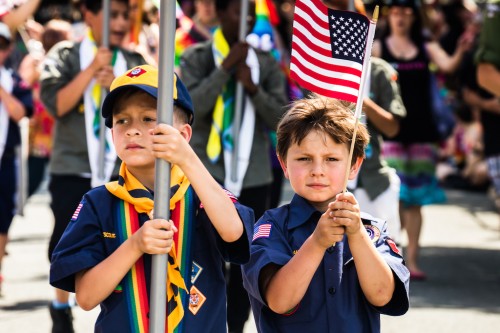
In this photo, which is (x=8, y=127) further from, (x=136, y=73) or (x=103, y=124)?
(x=136, y=73)

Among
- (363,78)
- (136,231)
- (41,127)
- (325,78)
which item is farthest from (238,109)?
(41,127)

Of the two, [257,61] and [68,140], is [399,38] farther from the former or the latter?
[68,140]

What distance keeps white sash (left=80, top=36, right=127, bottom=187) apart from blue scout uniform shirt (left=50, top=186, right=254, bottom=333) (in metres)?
2.69

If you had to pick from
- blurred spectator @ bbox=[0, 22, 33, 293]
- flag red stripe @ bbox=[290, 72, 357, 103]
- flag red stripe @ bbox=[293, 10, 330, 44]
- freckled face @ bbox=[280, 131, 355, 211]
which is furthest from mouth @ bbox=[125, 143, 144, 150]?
blurred spectator @ bbox=[0, 22, 33, 293]

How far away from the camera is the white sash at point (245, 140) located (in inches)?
271

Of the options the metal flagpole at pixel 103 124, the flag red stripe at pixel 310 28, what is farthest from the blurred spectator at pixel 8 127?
the flag red stripe at pixel 310 28

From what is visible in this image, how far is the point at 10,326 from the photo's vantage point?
7.58 meters

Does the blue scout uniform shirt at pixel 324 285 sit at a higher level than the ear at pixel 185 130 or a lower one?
lower

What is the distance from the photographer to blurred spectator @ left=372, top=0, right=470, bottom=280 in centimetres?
922

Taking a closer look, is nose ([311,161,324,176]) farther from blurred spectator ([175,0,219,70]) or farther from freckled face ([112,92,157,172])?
blurred spectator ([175,0,219,70])

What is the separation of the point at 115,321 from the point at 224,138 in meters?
3.15

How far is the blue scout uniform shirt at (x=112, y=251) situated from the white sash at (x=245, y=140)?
9.21 feet

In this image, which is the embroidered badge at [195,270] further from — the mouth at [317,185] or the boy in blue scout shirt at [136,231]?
the mouth at [317,185]

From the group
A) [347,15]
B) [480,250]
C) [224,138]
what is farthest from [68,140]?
[480,250]
